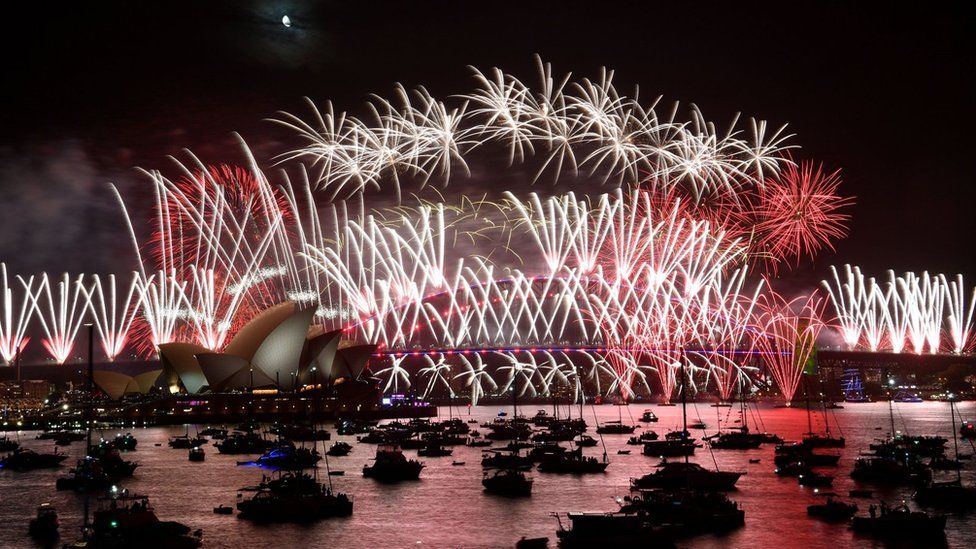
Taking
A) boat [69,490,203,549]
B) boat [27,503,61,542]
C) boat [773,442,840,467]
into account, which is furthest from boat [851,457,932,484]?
boat [27,503,61,542]

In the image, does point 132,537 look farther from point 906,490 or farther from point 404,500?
point 906,490

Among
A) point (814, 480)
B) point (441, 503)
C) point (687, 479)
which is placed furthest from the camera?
point (814, 480)

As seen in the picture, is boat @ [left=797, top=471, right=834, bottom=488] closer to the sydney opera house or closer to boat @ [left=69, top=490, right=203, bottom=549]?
boat @ [left=69, top=490, right=203, bottom=549]

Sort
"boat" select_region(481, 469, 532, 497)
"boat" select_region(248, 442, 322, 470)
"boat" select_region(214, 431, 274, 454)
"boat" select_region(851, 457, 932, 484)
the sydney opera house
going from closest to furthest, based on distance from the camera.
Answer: "boat" select_region(481, 469, 532, 497) < "boat" select_region(851, 457, 932, 484) < "boat" select_region(248, 442, 322, 470) < "boat" select_region(214, 431, 274, 454) < the sydney opera house

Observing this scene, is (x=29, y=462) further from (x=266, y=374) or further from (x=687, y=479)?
(x=687, y=479)

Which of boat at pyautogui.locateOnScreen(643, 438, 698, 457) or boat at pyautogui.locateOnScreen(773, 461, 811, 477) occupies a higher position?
boat at pyautogui.locateOnScreen(643, 438, 698, 457)

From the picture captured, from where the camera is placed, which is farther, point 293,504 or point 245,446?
point 245,446

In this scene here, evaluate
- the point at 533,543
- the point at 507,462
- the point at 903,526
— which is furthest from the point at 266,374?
the point at 903,526
